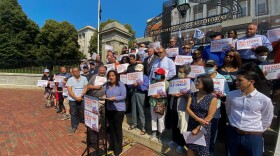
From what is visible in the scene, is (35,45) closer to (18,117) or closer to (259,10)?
(18,117)

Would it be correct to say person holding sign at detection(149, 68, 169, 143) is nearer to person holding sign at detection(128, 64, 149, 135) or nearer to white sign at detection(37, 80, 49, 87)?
person holding sign at detection(128, 64, 149, 135)

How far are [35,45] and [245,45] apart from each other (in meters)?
30.1

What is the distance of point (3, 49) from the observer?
23906mm

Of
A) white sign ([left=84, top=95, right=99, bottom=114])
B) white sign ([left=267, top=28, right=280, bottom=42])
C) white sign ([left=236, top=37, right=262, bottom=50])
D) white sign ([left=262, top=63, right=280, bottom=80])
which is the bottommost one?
white sign ([left=84, top=95, right=99, bottom=114])

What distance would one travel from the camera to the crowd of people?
254 cm

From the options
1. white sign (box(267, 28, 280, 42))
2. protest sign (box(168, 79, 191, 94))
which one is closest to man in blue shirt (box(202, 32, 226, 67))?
white sign (box(267, 28, 280, 42))

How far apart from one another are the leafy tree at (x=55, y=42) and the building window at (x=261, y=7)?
87.6 feet

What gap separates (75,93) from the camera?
5.53 m

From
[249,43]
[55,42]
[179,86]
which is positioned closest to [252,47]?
[249,43]

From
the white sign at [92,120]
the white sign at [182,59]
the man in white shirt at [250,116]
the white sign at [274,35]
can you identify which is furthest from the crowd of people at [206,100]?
the white sign at [92,120]

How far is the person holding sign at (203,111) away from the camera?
2.80 m

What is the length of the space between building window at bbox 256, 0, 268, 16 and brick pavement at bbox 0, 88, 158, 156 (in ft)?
79.7

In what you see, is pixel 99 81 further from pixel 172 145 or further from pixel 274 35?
pixel 274 35

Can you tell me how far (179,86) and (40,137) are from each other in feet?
13.3
